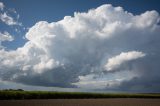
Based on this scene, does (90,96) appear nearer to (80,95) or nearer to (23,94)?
(80,95)

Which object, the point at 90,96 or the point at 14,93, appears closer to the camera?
the point at 14,93

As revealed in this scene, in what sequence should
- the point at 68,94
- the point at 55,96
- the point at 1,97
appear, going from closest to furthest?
the point at 1,97 → the point at 55,96 → the point at 68,94

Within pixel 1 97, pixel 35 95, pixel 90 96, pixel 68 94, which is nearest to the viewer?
pixel 1 97

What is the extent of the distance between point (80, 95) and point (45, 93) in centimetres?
1557

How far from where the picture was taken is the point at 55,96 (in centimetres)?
7238

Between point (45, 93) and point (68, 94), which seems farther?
point (68, 94)

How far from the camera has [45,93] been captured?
71.2 m

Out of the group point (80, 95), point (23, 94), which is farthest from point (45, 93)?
point (80, 95)

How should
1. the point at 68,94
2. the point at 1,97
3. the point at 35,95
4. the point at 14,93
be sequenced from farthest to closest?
1. the point at 68,94
2. the point at 35,95
3. the point at 14,93
4. the point at 1,97

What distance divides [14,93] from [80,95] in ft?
90.0

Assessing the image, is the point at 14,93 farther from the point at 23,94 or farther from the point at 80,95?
the point at 80,95

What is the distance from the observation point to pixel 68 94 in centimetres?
7819

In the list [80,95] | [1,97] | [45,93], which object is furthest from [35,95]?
[80,95]

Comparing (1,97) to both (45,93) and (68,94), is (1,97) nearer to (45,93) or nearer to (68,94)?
(45,93)
